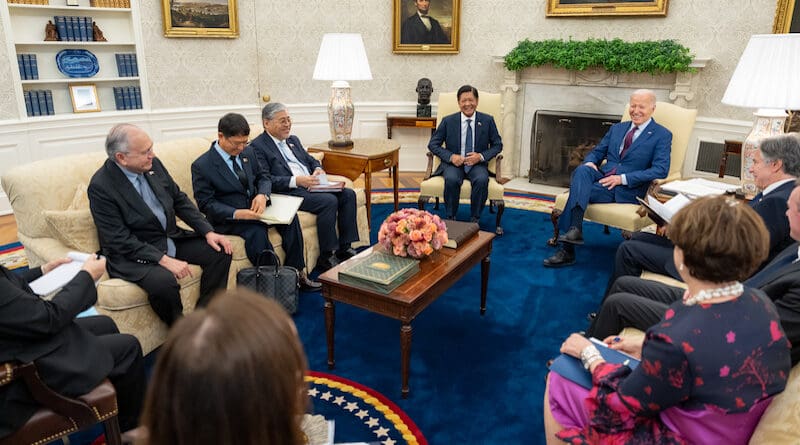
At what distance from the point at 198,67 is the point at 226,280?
12.5ft

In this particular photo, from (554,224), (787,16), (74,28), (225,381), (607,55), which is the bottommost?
(554,224)

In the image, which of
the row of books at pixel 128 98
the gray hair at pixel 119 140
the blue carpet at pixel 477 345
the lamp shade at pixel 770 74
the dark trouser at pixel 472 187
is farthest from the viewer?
the row of books at pixel 128 98

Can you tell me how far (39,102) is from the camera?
5.48 metres

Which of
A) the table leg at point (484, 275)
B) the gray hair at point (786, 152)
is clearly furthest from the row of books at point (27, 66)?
the gray hair at point (786, 152)

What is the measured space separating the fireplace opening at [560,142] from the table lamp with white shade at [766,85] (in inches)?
118

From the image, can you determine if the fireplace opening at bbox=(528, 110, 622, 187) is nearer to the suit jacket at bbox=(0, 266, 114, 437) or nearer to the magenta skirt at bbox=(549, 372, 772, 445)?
the magenta skirt at bbox=(549, 372, 772, 445)

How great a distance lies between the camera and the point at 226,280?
337cm

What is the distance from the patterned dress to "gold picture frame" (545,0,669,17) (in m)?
5.05

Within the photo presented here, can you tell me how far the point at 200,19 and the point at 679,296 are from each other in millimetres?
5608

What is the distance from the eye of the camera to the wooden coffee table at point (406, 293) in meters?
2.69

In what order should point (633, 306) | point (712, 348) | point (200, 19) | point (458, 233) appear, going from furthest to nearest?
point (200, 19) → point (458, 233) → point (633, 306) → point (712, 348)

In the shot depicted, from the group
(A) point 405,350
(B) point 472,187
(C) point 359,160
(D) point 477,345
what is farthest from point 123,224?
(B) point 472,187

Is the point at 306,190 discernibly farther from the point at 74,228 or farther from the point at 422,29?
the point at 422,29

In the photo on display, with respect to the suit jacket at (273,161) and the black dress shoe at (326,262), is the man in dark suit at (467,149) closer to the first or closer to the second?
the black dress shoe at (326,262)
